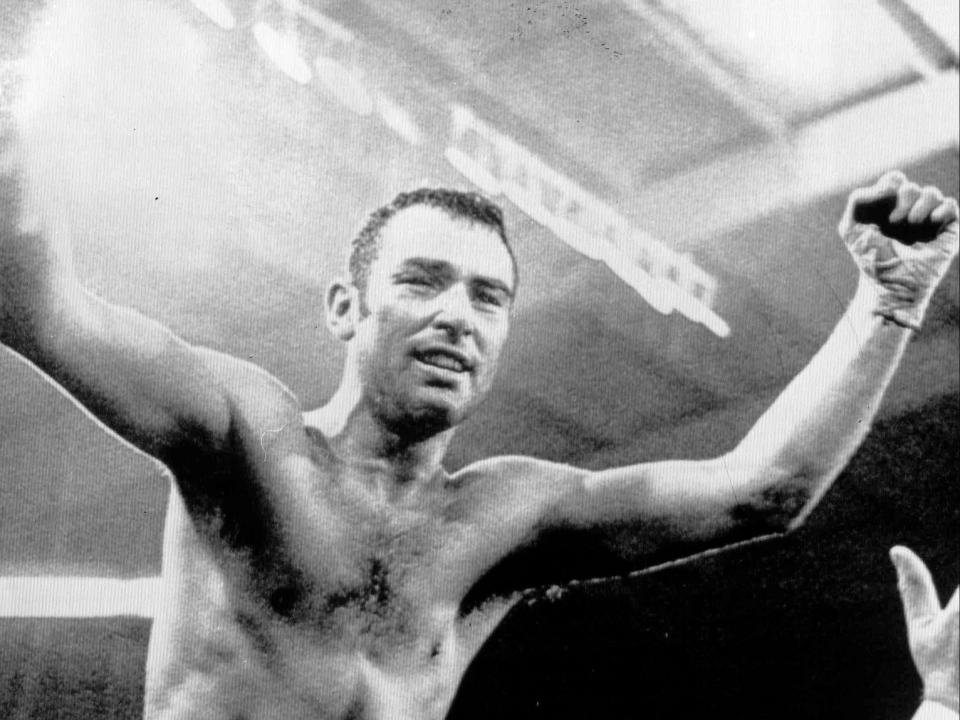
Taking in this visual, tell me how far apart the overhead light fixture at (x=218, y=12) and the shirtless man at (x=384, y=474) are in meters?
0.43

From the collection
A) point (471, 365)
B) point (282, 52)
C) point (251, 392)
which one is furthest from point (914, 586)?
point (282, 52)

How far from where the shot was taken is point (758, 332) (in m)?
2.09

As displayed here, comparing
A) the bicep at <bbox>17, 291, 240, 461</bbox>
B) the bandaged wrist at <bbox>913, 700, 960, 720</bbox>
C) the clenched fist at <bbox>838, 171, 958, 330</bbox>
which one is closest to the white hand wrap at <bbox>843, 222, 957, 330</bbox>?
the clenched fist at <bbox>838, 171, 958, 330</bbox>

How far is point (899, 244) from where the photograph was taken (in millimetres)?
2113

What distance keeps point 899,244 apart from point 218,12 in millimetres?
1423

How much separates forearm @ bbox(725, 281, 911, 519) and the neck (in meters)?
0.58

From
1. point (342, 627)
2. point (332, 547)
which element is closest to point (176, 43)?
point (332, 547)

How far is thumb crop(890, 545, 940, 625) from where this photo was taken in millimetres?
1985

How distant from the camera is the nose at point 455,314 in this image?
188cm

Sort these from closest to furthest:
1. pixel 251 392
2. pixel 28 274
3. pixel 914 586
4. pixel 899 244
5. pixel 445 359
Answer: pixel 28 274 → pixel 251 392 → pixel 445 359 → pixel 914 586 → pixel 899 244

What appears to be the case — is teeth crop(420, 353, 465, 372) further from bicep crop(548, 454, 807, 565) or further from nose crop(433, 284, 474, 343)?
bicep crop(548, 454, 807, 565)

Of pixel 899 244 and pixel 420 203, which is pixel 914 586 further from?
pixel 420 203

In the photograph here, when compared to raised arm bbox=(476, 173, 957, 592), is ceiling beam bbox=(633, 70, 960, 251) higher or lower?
higher

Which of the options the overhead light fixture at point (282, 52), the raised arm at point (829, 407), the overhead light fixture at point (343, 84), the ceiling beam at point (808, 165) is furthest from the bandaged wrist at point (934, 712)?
the overhead light fixture at point (282, 52)
